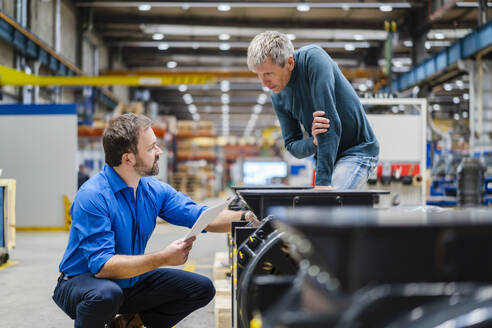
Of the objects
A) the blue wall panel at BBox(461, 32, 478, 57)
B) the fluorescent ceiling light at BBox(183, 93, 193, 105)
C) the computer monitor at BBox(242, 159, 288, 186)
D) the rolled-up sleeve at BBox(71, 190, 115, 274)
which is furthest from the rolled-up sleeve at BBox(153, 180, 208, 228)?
the fluorescent ceiling light at BBox(183, 93, 193, 105)

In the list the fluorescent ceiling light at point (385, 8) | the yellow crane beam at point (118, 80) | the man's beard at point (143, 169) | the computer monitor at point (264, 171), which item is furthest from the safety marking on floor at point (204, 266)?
the fluorescent ceiling light at point (385, 8)

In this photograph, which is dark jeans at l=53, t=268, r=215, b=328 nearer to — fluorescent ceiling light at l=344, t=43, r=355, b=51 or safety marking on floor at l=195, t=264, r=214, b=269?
safety marking on floor at l=195, t=264, r=214, b=269

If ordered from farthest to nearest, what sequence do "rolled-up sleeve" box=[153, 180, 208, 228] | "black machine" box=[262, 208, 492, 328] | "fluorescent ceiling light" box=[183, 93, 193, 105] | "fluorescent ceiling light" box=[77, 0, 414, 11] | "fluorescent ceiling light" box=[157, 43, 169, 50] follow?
"fluorescent ceiling light" box=[183, 93, 193, 105]
"fluorescent ceiling light" box=[157, 43, 169, 50]
"fluorescent ceiling light" box=[77, 0, 414, 11]
"rolled-up sleeve" box=[153, 180, 208, 228]
"black machine" box=[262, 208, 492, 328]

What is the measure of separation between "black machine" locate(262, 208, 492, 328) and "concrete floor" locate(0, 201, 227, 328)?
7.91ft

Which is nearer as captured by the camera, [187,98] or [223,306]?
[223,306]

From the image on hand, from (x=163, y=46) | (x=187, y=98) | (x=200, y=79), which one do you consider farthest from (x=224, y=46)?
(x=187, y=98)

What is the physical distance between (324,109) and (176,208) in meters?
0.89

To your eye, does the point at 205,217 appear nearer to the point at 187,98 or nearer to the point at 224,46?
the point at 224,46

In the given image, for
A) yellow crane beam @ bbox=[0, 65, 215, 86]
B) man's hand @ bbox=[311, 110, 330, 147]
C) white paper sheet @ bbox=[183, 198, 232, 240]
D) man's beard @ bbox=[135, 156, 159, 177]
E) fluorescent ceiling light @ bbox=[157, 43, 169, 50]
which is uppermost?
fluorescent ceiling light @ bbox=[157, 43, 169, 50]

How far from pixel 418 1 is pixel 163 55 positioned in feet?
32.0

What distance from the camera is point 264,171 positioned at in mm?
9102

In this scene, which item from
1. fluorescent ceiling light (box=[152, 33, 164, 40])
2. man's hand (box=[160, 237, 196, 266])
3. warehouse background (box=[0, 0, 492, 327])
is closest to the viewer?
man's hand (box=[160, 237, 196, 266])

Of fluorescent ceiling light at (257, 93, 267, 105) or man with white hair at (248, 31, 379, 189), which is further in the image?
fluorescent ceiling light at (257, 93, 267, 105)

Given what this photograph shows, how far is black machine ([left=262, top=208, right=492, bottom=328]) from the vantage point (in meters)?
0.84
